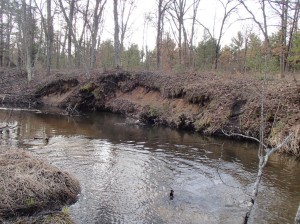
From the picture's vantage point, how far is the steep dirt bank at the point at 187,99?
46.3ft

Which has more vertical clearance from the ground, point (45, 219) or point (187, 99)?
point (187, 99)

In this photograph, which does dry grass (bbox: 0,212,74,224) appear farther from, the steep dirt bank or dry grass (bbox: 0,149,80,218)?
the steep dirt bank

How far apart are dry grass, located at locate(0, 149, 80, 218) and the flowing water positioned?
1.20ft

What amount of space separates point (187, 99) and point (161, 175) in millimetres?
10695

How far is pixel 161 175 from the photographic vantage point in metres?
9.18

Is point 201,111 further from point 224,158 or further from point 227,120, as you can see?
point 224,158

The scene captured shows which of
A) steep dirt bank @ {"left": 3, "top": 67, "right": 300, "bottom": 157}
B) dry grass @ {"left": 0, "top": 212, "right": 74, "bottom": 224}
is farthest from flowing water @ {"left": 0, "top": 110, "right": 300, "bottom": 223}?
steep dirt bank @ {"left": 3, "top": 67, "right": 300, "bottom": 157}

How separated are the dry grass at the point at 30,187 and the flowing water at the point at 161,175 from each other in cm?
37

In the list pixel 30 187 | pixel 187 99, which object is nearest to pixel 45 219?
pixel 30 187

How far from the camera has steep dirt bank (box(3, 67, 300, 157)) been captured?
14.1 metres

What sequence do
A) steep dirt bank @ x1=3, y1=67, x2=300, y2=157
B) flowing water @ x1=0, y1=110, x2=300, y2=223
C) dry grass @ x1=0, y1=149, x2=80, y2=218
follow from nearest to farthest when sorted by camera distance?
dry grass @ x1=0, y1=149, x2=80, y2=218 < flowing water @ x1=0, y1=110, x2=300, y2=223 < steep dirt bank @ x1=3, y1=67, x2=300, y2=157

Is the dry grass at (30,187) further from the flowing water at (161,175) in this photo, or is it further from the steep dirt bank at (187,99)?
the steep dirt bank at (187,99)

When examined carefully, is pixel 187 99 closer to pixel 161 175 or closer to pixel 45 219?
pixel 161 175

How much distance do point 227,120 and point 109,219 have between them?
35.6 ft
